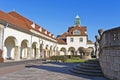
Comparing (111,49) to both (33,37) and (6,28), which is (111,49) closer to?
(6,28)

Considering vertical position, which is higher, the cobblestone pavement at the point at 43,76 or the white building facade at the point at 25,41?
the white building facade at the point at 25,41

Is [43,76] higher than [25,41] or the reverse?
the reverse

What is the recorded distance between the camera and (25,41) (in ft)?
121

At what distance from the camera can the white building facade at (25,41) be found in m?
29.0

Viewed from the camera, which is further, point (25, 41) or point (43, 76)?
point (25, 41)

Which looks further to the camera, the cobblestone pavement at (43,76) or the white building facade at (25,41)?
the white building facade at (25,41)

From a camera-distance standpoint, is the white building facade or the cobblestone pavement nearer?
the cobblestone pavement

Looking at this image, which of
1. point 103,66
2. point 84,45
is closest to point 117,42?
point 103,66

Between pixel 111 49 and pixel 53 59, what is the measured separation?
2141 cm

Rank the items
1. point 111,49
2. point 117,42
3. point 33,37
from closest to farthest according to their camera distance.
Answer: point 117,42
point 111,49
point 33,37

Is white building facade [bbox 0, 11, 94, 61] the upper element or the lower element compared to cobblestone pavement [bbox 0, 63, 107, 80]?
upper

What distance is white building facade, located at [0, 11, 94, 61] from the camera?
1140 inches

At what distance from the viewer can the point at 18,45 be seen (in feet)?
103

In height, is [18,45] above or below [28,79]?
above
